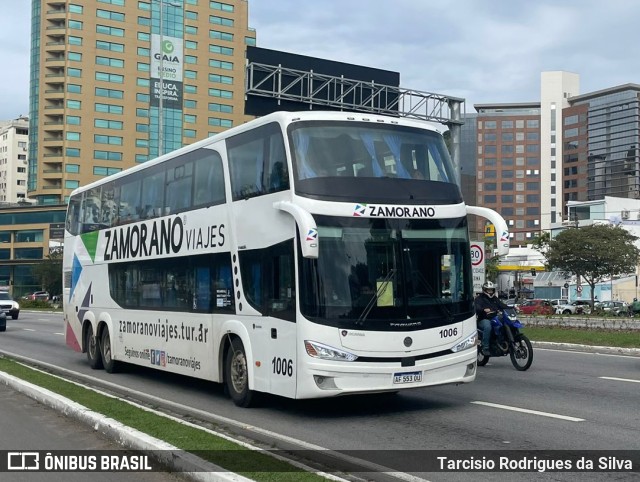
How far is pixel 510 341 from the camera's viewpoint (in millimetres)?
14953

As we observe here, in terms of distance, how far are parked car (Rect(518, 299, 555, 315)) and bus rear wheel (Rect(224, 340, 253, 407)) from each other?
30.3 m

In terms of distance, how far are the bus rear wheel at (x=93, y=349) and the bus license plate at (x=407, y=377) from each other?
9498 mm

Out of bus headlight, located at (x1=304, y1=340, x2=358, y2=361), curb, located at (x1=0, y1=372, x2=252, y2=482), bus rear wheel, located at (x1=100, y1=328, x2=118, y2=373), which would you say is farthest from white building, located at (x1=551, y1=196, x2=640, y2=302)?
curb, located at (x1=0, y1=372, x2=252, y2=482)

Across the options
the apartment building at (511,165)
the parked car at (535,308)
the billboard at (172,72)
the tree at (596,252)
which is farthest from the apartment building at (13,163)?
the tree at (596,252)

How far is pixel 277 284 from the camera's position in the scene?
10.4m

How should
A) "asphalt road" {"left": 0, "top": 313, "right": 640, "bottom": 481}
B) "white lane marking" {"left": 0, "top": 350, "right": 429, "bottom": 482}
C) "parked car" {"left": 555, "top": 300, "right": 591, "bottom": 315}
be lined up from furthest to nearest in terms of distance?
"parked car" {"left": 555, "top": 300, "right": 591, "bottom": 315}
"asphalt road" {"left": 0, "top": 313, "right": 640, "bottom": 481}
"white lane marking" {"left": 0, "top": 350, "right": 429, "bottom": 482}

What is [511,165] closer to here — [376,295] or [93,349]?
[93,349]

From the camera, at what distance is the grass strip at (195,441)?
22.2 feet

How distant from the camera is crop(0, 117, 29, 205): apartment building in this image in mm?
162750

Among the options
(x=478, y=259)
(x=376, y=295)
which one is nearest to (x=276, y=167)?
(x=376, y=295)

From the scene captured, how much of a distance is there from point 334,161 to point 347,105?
2162cm

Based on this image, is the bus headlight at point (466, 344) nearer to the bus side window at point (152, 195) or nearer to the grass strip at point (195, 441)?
the grass strip at point (195, 441)

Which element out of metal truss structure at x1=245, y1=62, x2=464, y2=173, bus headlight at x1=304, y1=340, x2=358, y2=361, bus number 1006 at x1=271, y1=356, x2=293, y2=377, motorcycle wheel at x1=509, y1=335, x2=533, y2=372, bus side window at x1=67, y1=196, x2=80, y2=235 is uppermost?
metal truss structure at x1=245, y1=62, x2=464, y2=173

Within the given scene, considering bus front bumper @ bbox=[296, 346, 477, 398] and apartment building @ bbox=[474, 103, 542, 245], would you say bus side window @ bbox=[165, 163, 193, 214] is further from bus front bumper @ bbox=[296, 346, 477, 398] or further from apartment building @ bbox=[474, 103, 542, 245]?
apartment building @ bbox=[474, 103, 542, 245]
